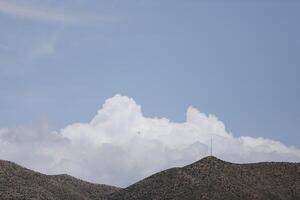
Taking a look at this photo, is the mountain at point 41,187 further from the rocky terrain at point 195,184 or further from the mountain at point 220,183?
the mountain at point 220,183

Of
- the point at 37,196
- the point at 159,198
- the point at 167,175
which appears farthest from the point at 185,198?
the point at 37,196

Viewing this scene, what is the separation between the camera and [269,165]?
91.2 metres

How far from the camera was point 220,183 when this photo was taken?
80.6 meters

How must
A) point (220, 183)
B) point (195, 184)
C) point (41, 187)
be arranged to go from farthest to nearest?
point (41, 187)
point (220, 183)
point (195, 184)

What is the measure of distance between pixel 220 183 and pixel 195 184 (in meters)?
3.47

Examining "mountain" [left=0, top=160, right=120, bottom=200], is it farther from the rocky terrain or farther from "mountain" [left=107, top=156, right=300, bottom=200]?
"mountain" [left=107, top=156, right=300, bottom=200]

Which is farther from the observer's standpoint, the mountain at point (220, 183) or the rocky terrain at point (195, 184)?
the rocky terrain at point (195, 184)

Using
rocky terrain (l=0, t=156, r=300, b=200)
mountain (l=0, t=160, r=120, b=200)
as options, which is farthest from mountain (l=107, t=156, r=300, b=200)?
mountain (l=0, t=160, r=120, b=200)

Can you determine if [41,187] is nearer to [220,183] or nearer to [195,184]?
[195,184]

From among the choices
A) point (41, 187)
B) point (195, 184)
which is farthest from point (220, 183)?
point (41, 187)

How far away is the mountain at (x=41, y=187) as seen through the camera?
8400 centimetres

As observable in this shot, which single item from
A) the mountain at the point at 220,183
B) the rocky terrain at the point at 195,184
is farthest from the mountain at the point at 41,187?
the mountain at the point at 220,183

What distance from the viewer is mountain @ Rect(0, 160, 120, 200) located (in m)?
84.0

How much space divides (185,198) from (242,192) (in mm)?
8260
